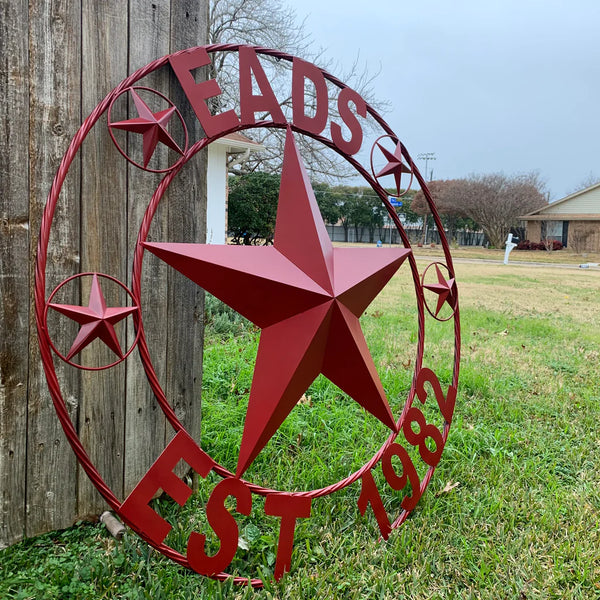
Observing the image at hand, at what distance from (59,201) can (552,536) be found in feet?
7.44

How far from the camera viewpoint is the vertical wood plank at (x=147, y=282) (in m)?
1.86

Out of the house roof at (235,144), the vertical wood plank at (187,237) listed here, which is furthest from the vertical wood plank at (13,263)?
the house roof at (235,144)

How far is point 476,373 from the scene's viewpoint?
12.3 ft

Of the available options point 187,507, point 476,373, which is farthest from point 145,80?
point 476,373

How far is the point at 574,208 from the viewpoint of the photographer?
1222 inches

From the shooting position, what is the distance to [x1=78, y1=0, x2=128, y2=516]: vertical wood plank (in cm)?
175

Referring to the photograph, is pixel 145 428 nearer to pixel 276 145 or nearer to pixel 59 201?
pixel 59 201

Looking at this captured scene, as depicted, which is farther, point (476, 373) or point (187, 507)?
point (476, 373)

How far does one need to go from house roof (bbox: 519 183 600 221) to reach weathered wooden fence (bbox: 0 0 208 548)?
3309 cm

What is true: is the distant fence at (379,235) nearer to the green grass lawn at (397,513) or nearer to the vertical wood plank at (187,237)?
the green grass lawn at (397,513)

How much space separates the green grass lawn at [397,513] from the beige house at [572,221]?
93.4 feet

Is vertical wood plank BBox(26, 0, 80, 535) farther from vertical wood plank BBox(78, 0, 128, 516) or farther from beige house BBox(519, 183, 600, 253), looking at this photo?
beige house BBox(519, 183, 600, 253)

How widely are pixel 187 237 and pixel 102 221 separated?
0.36 meters

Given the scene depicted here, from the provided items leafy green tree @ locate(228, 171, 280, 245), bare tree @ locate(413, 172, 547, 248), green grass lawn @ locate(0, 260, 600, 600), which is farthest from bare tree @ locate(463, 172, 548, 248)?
green grass lawn @ locate(0, 260, 600, 600)
